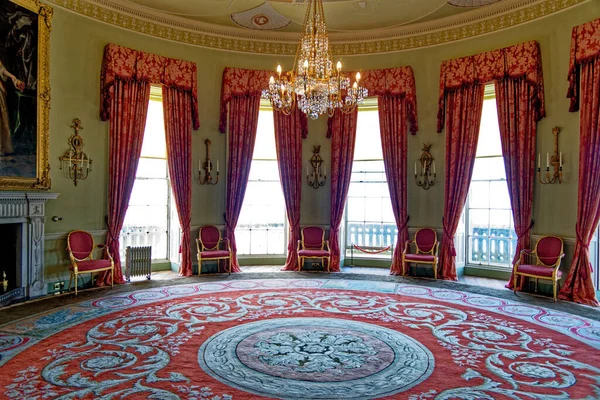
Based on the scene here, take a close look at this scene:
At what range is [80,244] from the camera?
6.55 meters

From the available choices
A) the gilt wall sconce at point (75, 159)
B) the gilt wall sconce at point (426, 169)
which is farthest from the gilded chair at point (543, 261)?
the gilt wall sconce at point (75, 159)

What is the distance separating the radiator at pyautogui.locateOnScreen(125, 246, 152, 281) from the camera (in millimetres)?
7090

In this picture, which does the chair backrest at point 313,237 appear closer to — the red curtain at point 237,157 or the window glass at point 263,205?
the window glass at point 263,205

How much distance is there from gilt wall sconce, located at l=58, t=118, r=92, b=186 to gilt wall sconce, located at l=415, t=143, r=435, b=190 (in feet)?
19.2

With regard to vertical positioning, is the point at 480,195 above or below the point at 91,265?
above

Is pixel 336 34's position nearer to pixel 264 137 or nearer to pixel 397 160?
pixel 264 137

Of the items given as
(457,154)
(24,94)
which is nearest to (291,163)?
(457,154)

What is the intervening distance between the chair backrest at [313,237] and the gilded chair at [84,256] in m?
3.47

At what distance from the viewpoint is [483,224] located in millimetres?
7770

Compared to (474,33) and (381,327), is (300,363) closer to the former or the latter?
(381,327)

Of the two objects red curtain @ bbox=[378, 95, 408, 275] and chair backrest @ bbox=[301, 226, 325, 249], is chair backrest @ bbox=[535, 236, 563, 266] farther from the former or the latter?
chair backrest @ bbox=[301, 226, 325, 249]

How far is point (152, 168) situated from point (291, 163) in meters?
2.66

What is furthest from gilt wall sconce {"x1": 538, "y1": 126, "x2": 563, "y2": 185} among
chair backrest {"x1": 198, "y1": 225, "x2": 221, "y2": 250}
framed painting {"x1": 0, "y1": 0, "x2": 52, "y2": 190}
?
framed painting {"x1": 0, "y1": 0, "x2": 52, "y2": 190}

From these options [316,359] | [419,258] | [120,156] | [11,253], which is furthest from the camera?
[419,258]
